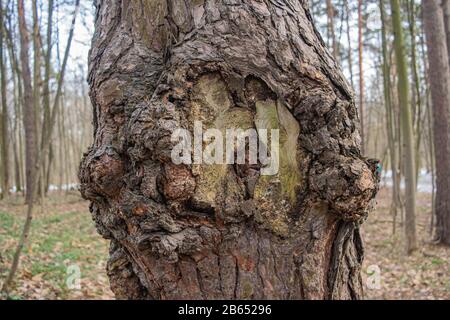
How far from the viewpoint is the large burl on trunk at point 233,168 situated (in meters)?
1.26

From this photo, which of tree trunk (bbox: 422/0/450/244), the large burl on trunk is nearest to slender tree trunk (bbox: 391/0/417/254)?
tree trunk (bbox: 422/0/450/244)

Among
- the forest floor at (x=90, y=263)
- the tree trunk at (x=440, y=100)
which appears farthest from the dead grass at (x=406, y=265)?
the tree trunk at (x=440, y=100)

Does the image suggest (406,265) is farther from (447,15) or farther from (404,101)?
(447,15)

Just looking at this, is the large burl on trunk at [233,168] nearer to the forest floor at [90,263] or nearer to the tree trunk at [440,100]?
the forest floor at [90,263]

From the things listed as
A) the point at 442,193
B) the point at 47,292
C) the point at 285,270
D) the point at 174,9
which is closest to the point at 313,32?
the point at 174,9

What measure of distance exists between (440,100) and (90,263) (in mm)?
6851

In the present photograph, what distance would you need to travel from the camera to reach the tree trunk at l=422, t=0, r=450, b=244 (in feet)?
22.7

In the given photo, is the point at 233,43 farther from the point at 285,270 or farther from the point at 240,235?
the point at 285,270

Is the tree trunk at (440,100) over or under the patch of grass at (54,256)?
over

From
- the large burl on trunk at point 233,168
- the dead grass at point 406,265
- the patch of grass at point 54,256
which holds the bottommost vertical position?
the dead grass at point 406,265

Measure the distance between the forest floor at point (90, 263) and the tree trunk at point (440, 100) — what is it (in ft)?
2.32

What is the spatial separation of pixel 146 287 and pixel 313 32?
3.71ft

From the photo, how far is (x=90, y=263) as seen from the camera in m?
6.14

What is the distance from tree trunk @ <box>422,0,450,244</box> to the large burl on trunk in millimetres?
6697
